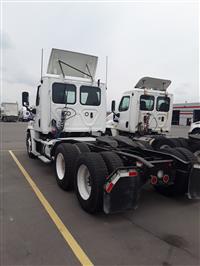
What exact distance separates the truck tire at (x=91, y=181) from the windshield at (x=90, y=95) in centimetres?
318

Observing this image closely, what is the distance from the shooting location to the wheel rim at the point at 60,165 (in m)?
5.36

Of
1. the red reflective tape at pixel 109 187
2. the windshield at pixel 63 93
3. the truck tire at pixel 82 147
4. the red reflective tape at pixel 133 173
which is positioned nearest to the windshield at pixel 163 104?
the windshield at pixel 63 93

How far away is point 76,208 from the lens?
4.17m

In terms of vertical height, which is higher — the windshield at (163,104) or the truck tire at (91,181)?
the windshield at (163,104)

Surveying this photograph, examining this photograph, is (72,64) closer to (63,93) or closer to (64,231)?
(63,93)

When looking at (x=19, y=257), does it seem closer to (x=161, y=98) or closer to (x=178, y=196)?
(x=178, y=196)

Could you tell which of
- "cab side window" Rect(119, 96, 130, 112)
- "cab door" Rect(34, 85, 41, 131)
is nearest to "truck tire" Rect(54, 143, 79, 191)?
"cab door" Rect(34, 85, 41, 131)

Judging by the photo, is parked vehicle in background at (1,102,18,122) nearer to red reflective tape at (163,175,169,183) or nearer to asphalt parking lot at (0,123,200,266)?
asphalt parking lot at (0,123,200,266)

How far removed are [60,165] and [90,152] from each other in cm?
143

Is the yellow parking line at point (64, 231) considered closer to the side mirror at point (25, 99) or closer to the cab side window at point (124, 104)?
the side mirror at point (25, 99)

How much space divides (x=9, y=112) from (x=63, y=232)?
126 feet

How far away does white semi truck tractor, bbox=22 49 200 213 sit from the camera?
3588 millimetres

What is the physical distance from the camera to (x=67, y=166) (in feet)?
16.3

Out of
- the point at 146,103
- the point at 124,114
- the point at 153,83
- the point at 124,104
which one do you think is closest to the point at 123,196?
the point at 124,114
